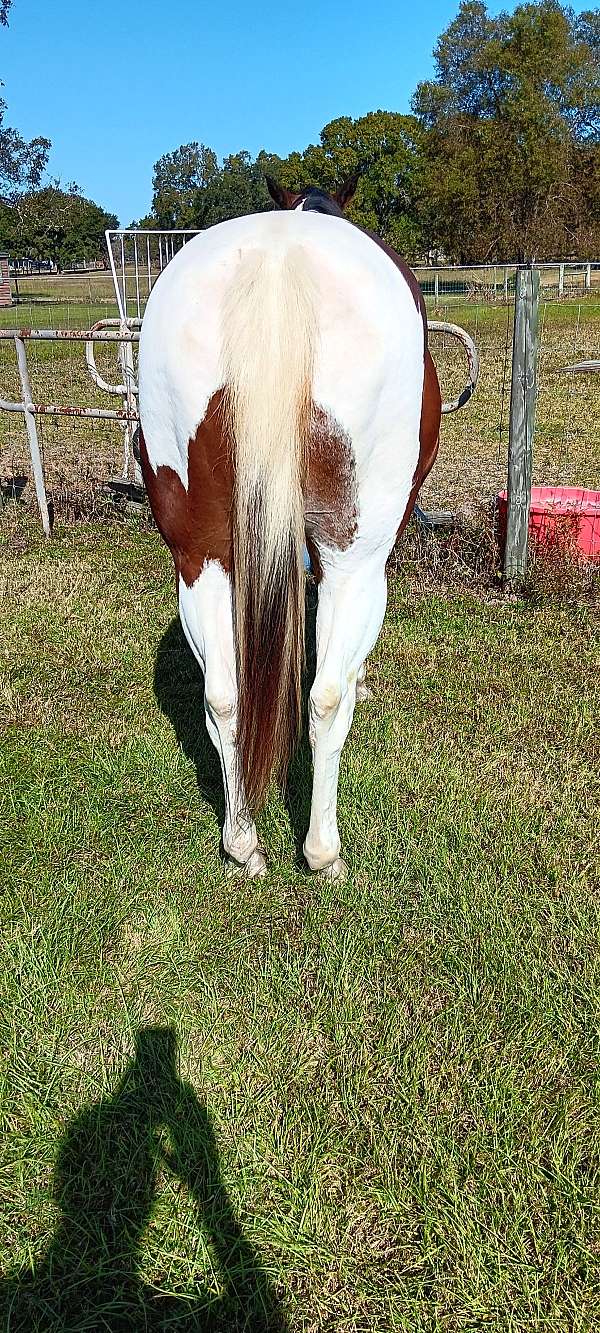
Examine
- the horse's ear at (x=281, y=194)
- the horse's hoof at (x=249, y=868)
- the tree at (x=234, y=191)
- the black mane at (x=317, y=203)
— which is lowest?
the horse's hoof at (x=249, y=868)

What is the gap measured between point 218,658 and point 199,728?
4.63 feet

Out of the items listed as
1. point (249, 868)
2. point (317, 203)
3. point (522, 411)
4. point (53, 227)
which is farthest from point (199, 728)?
point (53, 227)

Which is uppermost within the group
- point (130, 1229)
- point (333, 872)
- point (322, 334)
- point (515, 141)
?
point (515, 141)

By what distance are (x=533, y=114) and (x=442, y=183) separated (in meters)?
5.08

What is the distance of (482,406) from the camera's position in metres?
11.7

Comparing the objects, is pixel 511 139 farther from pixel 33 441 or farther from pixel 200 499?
pixel 200 499

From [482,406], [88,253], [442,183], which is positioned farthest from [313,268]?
[88,253]

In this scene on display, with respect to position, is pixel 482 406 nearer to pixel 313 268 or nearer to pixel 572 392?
pixel 572 392

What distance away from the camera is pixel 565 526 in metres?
5.10

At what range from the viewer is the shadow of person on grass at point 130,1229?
1.60 metres

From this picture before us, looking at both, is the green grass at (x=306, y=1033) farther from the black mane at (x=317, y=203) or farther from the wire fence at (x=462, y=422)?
the wire fence at (x=462, y=422)

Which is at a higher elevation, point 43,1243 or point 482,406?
point 482,406

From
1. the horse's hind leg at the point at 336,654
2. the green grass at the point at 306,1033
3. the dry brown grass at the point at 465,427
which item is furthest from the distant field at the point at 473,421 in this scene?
the horse's hind leg at the point at 336,654

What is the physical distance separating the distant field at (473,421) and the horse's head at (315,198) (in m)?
3.11
